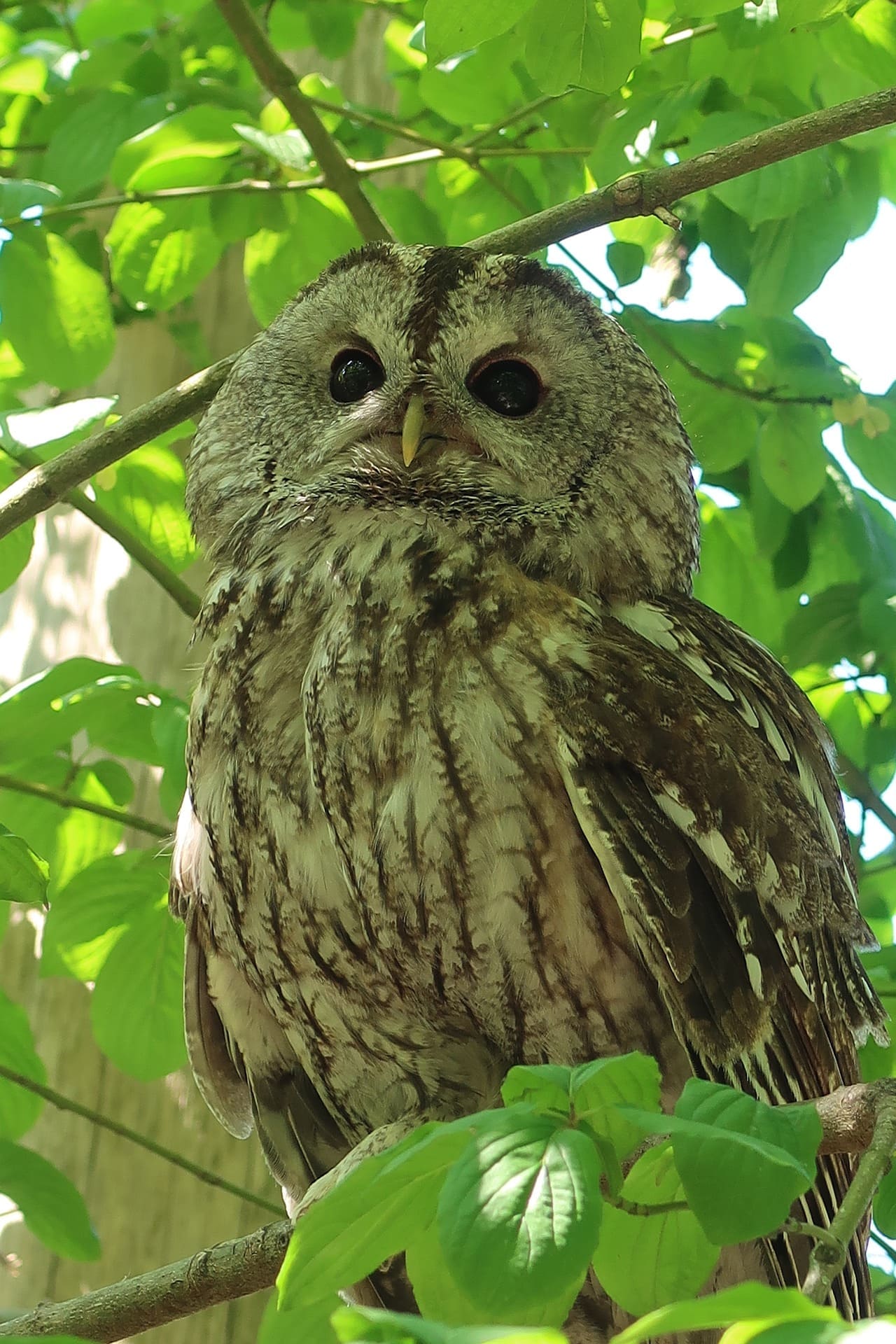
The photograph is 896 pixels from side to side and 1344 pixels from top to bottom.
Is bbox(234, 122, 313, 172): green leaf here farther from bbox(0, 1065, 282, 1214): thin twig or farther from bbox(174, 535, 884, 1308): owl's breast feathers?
bbox(0, 1065, 282, 1214): thin twig

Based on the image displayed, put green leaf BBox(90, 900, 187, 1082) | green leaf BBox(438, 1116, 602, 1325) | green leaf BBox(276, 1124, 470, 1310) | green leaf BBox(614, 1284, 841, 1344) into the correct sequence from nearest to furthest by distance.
→ green leaf BBox(614, 1284, 841, 1344)
green leaf BBox(438, 1116, 602, 1325)
green leaf BBox(276, 1124, 470, 1310)
green leaf BBox(90, 900, 187, 1082)

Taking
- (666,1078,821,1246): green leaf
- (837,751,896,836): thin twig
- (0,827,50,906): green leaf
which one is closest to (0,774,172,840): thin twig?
(0,827,50,906): green leaf

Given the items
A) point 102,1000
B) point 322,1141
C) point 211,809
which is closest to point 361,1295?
point 322,1141

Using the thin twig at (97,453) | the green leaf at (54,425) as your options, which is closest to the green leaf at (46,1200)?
the thin twig at (97,453)

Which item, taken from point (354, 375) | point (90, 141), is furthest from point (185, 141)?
point (354, 375)

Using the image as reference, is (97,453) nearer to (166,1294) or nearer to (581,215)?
(581,215)

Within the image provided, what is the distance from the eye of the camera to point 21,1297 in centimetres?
242

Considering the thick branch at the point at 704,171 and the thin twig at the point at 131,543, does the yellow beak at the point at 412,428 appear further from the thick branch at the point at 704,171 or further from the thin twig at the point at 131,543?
the thin twig at the point at 131,543

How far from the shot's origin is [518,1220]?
2.38 ft

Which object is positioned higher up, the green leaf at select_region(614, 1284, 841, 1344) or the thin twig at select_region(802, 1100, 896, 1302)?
the thin twig at select_region(802, 1100, 896, 1302)

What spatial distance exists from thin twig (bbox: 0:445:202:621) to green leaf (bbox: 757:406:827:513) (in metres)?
0.95

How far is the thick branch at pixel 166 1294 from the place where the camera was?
4.75 feet

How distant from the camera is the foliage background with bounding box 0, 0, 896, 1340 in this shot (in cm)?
196

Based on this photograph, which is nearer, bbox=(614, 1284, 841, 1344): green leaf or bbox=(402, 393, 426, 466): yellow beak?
bbox=(614, 1284, 841, 1344): green leaf
